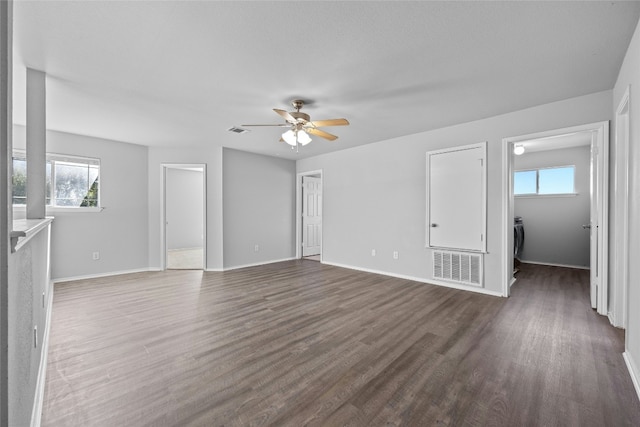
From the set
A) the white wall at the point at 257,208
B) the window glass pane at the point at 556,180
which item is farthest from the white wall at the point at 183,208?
the window glass pane at the point at 556,180

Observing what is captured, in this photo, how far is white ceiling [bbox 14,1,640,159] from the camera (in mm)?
1849

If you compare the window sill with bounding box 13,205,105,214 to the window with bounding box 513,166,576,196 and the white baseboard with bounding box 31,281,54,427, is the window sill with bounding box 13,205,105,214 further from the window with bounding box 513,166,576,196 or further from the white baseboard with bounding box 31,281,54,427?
the window with bounding box 513,166,576,196

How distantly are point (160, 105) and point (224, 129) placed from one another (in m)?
1.09

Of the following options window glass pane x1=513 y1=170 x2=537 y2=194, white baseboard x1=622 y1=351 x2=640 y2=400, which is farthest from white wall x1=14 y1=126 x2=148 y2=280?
window glass pane x1=513 y1=170 x2=537 y2=194

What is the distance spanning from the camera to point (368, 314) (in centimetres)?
312

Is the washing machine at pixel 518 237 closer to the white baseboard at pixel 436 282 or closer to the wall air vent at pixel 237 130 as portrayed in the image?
the white baseboard at pixel 436 282

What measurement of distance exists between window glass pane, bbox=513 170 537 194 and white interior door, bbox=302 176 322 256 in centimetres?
473

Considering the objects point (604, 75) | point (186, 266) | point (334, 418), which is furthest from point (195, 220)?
point (604, 75)

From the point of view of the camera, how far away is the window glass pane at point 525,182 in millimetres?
6215

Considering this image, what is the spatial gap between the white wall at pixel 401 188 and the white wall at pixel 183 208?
3679 millimetres

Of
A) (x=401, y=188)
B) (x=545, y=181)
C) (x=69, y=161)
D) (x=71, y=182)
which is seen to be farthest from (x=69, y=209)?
(x=545, y=181)

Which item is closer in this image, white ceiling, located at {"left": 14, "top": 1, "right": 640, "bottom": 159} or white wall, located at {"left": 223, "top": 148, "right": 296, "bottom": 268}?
white ceiling, located at {"left": 14, "top": 1, "right": 640, "bottom": 159}

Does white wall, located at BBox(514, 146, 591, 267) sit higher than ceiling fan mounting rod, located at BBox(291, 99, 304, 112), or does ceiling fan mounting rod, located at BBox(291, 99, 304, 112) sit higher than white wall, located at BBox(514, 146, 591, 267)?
ceiling fan mounting rod, located at BBox(291, 99, 304, 112)

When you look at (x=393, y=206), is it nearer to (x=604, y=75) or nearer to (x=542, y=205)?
(x=604, y=75)
